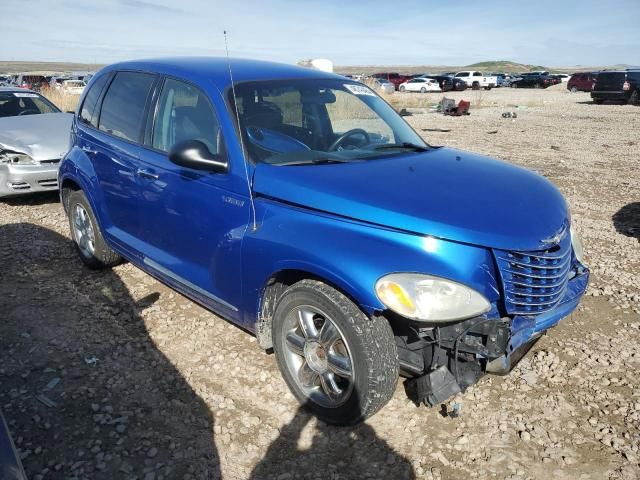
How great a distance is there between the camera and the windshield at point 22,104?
8.59m

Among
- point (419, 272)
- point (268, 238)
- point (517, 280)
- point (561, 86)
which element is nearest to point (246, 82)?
point (268, 238)

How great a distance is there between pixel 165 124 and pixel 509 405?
9.64 feet

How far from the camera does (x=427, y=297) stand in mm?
2396

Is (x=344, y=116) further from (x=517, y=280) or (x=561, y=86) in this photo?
(x=561, y=86)

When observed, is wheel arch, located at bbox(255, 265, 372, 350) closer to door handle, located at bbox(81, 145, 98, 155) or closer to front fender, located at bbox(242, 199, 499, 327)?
front fender, located at bbox(242, 199, 499, 327)

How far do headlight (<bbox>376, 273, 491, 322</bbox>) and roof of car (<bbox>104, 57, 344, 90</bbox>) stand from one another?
177 centimetres

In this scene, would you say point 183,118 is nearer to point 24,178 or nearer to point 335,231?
point 335,231

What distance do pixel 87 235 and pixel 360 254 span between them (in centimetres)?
347

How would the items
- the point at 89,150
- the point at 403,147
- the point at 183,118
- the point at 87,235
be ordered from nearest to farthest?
the point at 183,118
the point at 403,147
the point at 89,150
the point at 87,235

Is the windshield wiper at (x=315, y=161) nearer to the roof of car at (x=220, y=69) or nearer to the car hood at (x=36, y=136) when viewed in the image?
the roof of car at (x=220, y=69)

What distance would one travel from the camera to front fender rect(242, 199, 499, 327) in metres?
2.41

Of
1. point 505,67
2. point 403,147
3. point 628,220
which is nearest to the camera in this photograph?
point 403,147

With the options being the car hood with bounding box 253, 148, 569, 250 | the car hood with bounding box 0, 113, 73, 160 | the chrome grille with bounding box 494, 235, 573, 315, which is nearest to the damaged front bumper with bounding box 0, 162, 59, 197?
the car hood with bounding box 0, 113, 73, 160

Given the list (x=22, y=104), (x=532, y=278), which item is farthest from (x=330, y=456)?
(x=22, y=104)
